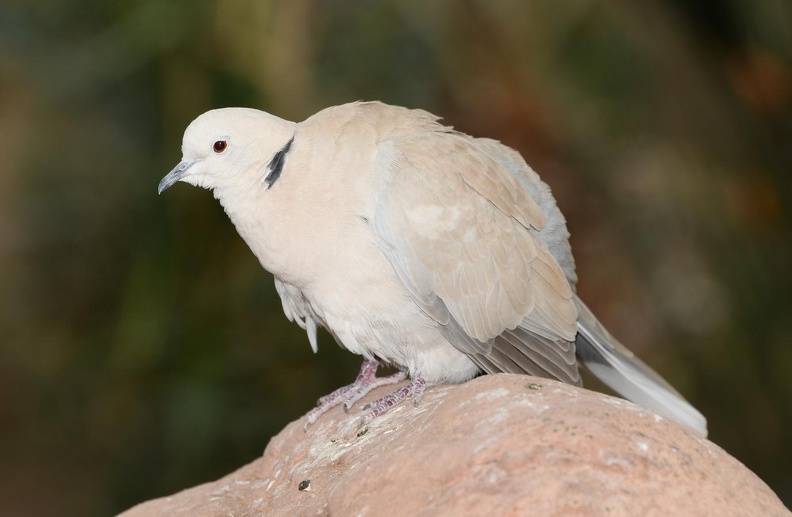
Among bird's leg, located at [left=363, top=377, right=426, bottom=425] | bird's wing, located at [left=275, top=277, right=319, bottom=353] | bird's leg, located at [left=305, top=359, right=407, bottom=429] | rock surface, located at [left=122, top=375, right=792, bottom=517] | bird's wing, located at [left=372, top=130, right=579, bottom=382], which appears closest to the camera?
rock surface, located at [left=122, top=375, right=792, bottom=517]

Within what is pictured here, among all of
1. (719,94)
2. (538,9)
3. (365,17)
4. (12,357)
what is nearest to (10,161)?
(12,357)

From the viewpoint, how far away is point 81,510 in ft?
25.0

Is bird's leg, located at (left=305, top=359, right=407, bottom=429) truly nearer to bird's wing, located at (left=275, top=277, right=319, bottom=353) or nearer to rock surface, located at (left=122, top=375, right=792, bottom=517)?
bird's wing, located at (left=275, top=277, right=319, bottom=353)

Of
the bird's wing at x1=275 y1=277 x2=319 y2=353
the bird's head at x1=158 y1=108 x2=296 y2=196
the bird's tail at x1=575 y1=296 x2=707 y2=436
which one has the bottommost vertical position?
the bird's tail at x1=575 y1=296 x2=707 y2=436

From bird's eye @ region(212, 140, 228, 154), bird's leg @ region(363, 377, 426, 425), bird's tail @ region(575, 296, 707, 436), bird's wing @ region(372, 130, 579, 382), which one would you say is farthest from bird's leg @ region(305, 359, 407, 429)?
bird's eye @ region(212, 140, 228, 154)

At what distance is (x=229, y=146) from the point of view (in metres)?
4.02

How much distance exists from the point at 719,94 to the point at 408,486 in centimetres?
518

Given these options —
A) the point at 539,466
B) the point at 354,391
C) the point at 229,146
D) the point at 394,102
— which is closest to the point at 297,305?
the point at 354,391

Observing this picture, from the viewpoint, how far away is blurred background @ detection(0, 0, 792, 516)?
21.9 ft

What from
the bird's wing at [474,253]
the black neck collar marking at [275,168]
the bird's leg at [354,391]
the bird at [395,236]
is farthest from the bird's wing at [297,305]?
the bird's wing at [474,253]

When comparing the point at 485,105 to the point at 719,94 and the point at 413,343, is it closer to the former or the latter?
the point at 719,94

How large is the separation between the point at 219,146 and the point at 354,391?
1.26m

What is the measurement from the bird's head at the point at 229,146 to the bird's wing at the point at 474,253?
1.62 feet

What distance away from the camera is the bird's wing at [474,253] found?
3.96 metres
